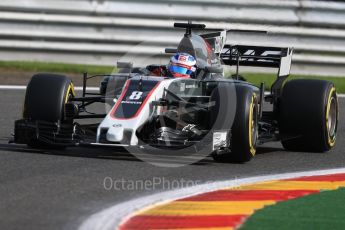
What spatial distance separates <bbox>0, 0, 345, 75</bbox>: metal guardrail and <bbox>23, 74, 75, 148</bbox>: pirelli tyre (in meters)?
7.00

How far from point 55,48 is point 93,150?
7121 mm

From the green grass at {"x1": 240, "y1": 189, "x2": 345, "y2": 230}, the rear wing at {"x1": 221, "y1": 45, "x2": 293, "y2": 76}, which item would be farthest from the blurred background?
the green grass at {"x1": 240, "y1": 189, "x2": 345, "y2": 230}

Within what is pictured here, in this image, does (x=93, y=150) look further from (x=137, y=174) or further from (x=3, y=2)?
(x=3, y=2)

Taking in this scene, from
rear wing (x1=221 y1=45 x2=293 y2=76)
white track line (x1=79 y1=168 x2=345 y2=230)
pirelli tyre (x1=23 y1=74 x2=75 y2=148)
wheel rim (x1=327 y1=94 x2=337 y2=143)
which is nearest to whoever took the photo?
white track line (x1=79 y1=168 x2=345 y2=230)

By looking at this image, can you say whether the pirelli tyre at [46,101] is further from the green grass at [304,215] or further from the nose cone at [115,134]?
the green grass at [304,215]

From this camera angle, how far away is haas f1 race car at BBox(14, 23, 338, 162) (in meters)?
8.53

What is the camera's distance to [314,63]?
16.6 metres

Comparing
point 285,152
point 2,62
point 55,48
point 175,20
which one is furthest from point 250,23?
point 285,152

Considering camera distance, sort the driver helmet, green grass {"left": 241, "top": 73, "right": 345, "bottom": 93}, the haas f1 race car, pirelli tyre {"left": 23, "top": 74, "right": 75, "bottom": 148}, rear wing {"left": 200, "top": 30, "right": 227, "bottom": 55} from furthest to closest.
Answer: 1. green grass {"left": 241, "top": 73, "right": 345, "bottom": 93}
2. rear wing {"left": 200, "top": 30, "right": 227, "bottom": 55}
3. the driver helmet
4. pirelli tyre {"left": 23, "top": 74, "right": 75, "bottom": 148}
5. the haas f1 race car

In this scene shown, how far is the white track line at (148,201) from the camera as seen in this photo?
5902mm

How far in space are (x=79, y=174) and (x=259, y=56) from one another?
3654 mm

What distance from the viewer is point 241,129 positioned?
8555 mm

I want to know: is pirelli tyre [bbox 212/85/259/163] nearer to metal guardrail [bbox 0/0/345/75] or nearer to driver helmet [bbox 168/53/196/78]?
driver helmet [bbox 168/53/196/78]

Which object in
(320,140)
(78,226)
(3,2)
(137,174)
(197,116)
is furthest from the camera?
(3,2)
